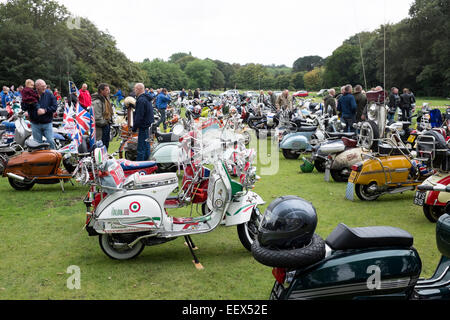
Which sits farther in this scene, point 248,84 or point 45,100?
point 248,84

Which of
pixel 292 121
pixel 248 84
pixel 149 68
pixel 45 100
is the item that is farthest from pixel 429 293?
pixel 248 84

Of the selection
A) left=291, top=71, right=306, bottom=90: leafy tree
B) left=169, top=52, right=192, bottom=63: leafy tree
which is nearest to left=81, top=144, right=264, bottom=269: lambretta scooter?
left=291, top=71, right=306, bottom=90: leafy tree

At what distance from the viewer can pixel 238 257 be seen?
4.51 metres

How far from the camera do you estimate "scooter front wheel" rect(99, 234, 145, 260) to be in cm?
438

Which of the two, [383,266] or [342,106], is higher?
[342,106]

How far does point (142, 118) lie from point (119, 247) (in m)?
3.57

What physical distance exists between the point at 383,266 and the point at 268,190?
510cm

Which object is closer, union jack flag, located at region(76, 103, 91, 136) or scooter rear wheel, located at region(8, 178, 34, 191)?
union jack flag, located at region(76, 103, 91, 136)

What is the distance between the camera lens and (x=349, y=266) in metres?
2.58

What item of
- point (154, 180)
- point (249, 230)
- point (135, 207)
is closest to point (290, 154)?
point (249, 230)

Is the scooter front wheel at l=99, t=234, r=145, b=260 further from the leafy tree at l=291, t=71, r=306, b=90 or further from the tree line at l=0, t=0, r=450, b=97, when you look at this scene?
the leafy tree at l=291, t=71, r=306, b=90

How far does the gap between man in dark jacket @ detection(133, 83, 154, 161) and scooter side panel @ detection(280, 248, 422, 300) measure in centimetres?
552

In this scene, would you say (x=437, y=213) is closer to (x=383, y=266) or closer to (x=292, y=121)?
(x=383, y=266)

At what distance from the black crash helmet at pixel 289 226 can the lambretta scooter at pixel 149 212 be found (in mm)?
1713
